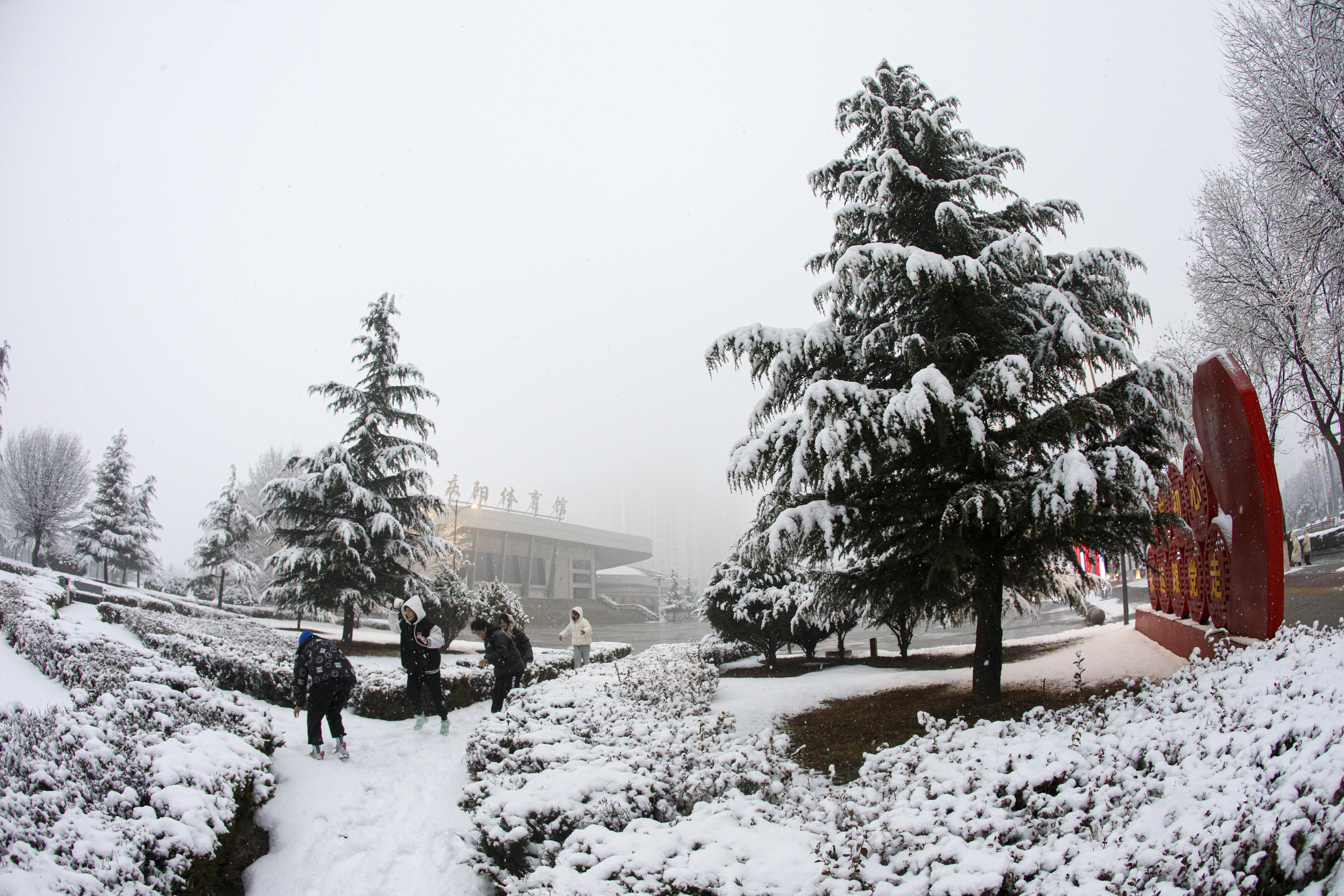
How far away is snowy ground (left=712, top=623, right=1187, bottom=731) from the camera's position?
26.8 feet

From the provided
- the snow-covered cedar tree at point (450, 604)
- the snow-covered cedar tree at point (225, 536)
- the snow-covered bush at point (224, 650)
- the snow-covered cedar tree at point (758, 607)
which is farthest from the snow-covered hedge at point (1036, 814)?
the snow-covered cedar tree at point (225, 536)

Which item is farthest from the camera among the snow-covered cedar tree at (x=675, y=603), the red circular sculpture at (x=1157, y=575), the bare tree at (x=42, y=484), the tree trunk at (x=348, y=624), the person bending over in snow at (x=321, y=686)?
the snow-covered cedar tree at (x=675, y=603)

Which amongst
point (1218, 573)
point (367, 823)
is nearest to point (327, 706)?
point (367, 823)

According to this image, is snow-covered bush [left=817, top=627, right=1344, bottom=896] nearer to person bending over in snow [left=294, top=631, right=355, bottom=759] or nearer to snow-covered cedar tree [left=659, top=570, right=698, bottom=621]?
person bending over in snow [left=294, top=631, right=355, bottom=759]

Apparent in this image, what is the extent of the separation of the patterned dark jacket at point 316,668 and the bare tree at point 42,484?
107 ft

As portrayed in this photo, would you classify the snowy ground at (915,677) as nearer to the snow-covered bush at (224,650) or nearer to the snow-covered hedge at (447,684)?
the snow-covered hedge at (447,684)

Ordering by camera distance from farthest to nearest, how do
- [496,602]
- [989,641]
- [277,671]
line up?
1. [496,602]
2. [277,671]
3. [989,641]

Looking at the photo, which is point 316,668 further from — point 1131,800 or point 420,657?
point 1131,800

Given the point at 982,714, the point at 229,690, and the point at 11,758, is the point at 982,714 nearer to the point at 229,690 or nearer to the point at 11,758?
the point at 11,758

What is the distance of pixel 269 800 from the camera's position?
524cm

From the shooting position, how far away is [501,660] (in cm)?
834

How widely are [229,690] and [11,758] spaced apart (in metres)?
6.58

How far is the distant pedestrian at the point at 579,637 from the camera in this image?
12.3 metres

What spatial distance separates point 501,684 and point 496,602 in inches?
274
